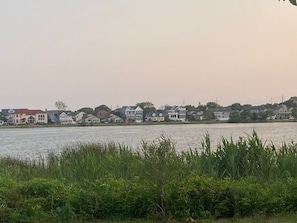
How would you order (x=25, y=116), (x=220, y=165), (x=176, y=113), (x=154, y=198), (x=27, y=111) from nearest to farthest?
(x=154, y=198) < (x=220, y=165) < (x=25, y=116) < (x=176, y=113) < (x=27, y=111)

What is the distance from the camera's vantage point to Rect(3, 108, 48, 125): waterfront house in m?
121

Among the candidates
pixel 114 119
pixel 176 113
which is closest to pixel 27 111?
pixel 114 119

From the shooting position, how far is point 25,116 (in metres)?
121

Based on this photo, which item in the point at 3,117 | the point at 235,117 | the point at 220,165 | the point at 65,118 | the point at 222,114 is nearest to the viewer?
the point at 220,165

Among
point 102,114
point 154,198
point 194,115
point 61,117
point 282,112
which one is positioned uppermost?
point 102,114

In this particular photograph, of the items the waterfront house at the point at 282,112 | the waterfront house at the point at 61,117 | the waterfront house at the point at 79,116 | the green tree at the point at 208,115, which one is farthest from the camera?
the waterfront house at the point at 79,116

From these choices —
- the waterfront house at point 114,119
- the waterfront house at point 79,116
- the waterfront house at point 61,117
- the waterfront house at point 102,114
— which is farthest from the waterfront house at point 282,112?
the waterfront house at point 61,117

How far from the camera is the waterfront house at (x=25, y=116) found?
397 feet

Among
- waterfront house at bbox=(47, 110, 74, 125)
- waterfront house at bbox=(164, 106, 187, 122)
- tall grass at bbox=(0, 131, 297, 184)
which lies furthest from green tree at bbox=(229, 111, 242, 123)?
tall grass at bbox=(0, 131, 297, 184)

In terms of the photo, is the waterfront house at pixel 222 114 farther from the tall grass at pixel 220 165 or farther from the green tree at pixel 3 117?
the tall grass at pixel 220 165

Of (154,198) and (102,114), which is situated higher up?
(102,114)

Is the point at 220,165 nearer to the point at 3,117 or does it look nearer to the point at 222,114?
the point at 222,114

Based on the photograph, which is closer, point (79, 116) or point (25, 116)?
point (25, 116)

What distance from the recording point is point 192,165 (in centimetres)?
881
